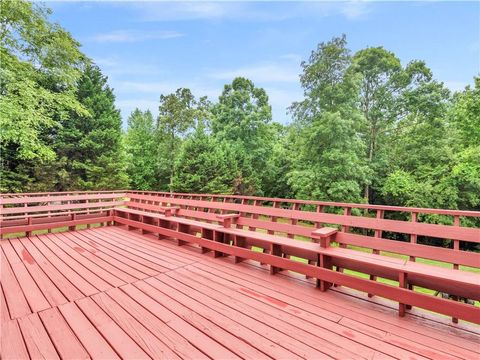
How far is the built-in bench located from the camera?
1862mm

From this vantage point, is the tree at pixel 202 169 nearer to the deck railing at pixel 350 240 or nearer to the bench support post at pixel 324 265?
the deck railing at pixel 350 240

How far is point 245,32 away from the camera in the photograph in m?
8.82

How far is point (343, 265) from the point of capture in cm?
252

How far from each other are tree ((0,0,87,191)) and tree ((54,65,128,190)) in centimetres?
188

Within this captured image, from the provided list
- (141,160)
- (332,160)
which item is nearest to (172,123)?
(141,160)

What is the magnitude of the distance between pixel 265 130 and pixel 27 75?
41.1 ft

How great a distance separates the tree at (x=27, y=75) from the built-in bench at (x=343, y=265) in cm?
635

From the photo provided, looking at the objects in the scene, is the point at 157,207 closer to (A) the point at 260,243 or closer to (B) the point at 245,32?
(A) the point at 260,243

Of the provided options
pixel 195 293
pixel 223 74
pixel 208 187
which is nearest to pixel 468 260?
pixel 195 293

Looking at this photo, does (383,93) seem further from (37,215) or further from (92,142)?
(37,215)

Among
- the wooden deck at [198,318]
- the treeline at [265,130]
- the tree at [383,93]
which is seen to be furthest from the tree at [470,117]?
the wooden deck at [198,318]

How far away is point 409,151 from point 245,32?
993cm

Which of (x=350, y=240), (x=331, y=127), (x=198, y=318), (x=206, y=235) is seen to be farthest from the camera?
(x=331, y=127)

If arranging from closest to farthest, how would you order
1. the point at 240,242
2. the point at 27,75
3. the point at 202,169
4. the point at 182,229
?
the point at 240,242 < the point at 182,229 < the point at 27,75 < the point at 202,169
